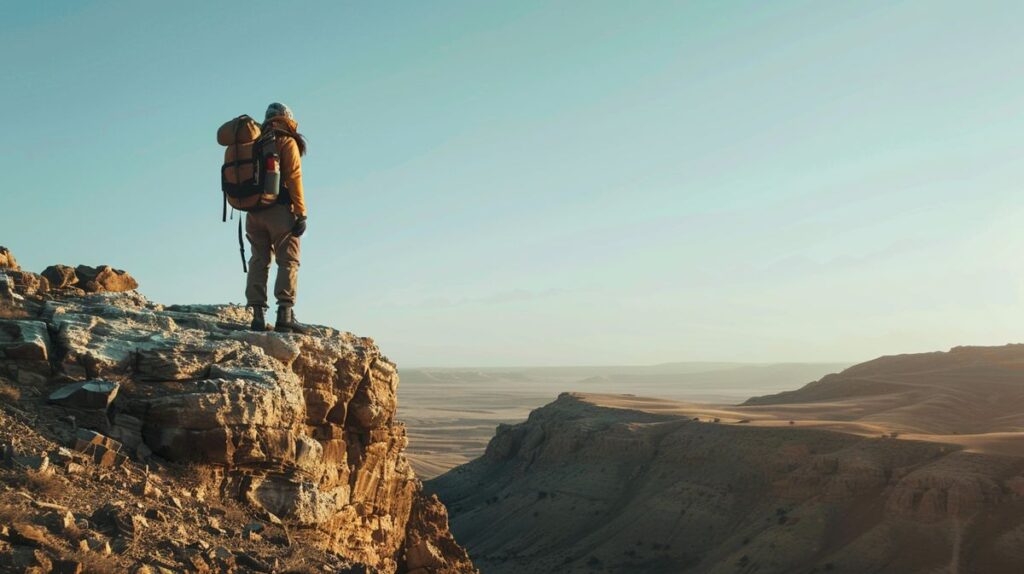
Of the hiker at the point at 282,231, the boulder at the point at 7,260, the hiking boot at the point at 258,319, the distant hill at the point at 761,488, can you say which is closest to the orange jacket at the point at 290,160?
the hiker at the point at 282,231

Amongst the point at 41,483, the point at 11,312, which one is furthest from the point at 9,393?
the point at 41,483

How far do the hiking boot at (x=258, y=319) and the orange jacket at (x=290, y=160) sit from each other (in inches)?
42.4

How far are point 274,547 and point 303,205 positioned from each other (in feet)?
10.9

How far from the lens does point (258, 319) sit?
8.48 meters

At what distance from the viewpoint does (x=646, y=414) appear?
5747 cm

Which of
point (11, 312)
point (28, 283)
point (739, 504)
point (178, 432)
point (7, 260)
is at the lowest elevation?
point (739, 504)

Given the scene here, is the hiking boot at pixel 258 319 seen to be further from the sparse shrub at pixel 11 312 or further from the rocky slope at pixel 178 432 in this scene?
the sparse shrub at pixel 11 312

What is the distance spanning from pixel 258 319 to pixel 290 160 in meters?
1.62

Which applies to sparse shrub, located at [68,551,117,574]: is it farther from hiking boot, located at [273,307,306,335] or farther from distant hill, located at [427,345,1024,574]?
distant hill, located at [427,345,1024,574]

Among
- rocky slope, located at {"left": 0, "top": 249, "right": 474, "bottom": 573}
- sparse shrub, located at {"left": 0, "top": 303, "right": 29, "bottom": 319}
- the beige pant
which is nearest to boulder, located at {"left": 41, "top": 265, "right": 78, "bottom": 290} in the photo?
rocky slope, located at {"left": 0, "top": 249, "right": 474, "bottom": 573}

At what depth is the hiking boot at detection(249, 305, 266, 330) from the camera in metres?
8.45

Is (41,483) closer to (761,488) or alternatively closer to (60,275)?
(60,275)

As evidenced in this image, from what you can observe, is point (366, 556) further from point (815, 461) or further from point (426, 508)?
point (815, 461)

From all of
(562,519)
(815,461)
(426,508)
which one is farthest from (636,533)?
(426,508)
